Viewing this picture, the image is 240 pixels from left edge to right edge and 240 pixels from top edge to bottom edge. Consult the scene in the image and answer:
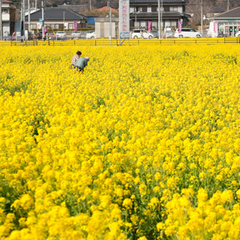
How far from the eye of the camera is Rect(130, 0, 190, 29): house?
2717 inches

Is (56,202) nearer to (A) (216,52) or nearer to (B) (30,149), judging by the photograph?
(B) (30,149)

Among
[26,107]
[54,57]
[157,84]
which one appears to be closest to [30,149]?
[26,107]

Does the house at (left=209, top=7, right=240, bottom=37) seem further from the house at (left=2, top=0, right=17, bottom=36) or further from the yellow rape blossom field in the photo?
the yellow rape blossom field

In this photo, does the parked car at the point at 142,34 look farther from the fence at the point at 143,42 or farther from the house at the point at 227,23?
the fence at the point at 143,42

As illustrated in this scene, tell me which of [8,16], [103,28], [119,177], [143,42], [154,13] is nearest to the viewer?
[119,177]

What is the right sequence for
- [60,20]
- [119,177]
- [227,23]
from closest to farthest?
1. [119,177]
2. [227,23]
3. [60,20]

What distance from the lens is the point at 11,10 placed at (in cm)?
6606

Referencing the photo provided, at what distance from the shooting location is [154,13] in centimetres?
6925

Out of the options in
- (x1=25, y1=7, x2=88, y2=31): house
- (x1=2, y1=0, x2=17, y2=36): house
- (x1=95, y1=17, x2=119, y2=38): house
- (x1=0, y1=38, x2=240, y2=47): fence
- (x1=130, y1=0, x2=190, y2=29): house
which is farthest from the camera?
(x1=25, y1=7, x2=88, y2=31): house

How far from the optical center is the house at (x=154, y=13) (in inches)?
2717

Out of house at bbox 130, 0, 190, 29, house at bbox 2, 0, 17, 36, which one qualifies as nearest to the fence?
house at bbox 2, 0, 17, 36

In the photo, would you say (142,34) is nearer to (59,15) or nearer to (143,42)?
Answer: (143,42)

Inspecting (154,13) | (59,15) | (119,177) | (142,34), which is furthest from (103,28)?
(119,177)

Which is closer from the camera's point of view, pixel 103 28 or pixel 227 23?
pixel 103 28
